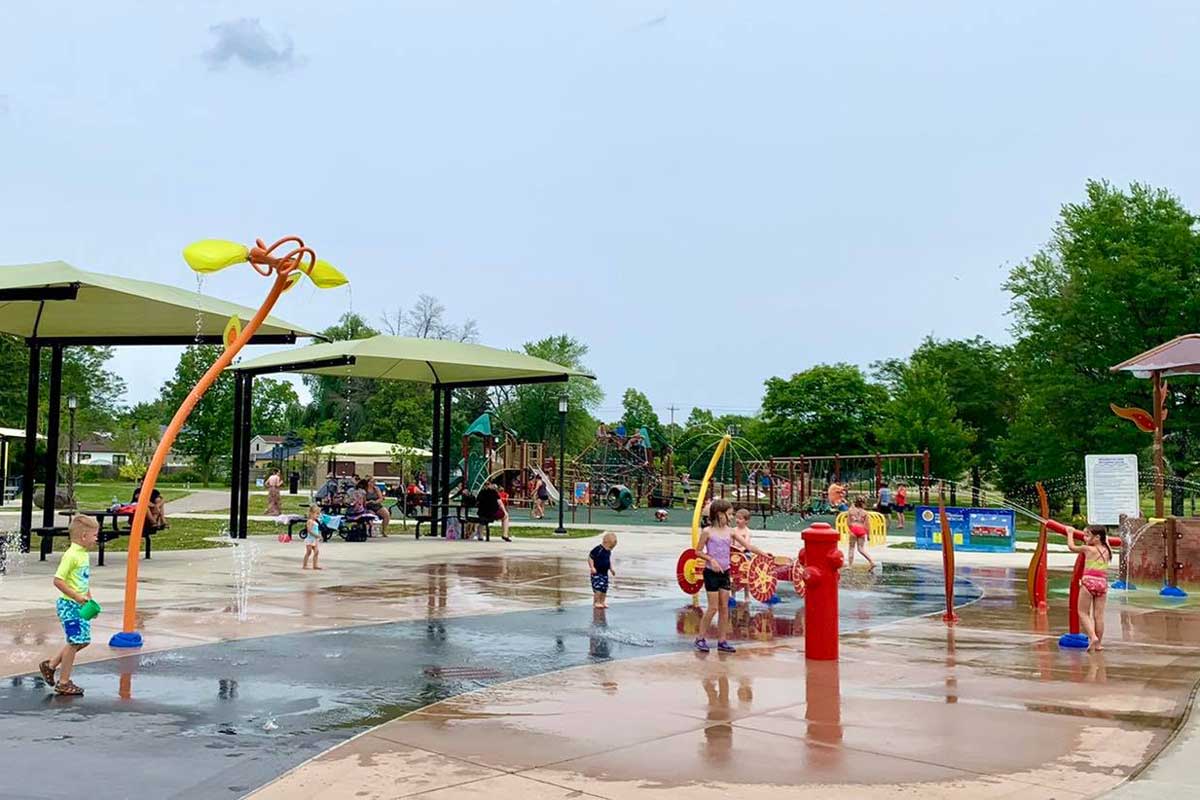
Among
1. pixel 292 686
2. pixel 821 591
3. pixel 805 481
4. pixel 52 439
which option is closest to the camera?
pixel 292 686

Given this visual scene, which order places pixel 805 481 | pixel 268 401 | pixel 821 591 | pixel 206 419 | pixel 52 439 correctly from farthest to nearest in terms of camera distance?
pixel 268 401 < pixel 206 419 < pixel 805 481 < pixel 52 439 < pixel 821 591

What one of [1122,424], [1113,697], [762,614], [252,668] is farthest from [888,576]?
[1122,424]

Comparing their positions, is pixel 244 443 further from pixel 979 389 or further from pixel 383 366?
pixel 979 389

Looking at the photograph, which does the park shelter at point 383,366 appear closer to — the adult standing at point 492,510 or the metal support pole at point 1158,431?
the adult standing at point 492,510

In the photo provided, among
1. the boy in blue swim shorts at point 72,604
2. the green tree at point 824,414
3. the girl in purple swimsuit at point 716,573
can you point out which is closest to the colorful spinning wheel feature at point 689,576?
the girl in purple swimsuit at point 716,573

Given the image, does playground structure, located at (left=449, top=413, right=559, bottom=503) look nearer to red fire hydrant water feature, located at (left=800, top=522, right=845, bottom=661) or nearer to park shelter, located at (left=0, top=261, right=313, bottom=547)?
park shelter, located at (left=0, top=261, right=313, bottom=547)

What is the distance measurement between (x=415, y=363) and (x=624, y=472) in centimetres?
2799

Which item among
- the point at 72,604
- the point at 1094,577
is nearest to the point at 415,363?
the point at 1094,577

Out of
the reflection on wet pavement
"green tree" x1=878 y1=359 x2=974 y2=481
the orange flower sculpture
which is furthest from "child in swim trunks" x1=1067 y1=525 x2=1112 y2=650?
"green tree" x1=878 y1=359 x2=974 y2=481

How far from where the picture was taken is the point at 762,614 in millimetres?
13023

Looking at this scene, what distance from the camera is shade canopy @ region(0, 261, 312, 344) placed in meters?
14.2

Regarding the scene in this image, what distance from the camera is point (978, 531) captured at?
27656 mm

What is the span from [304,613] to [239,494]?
12895 mm

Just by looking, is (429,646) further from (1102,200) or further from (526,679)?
(1102,200)
